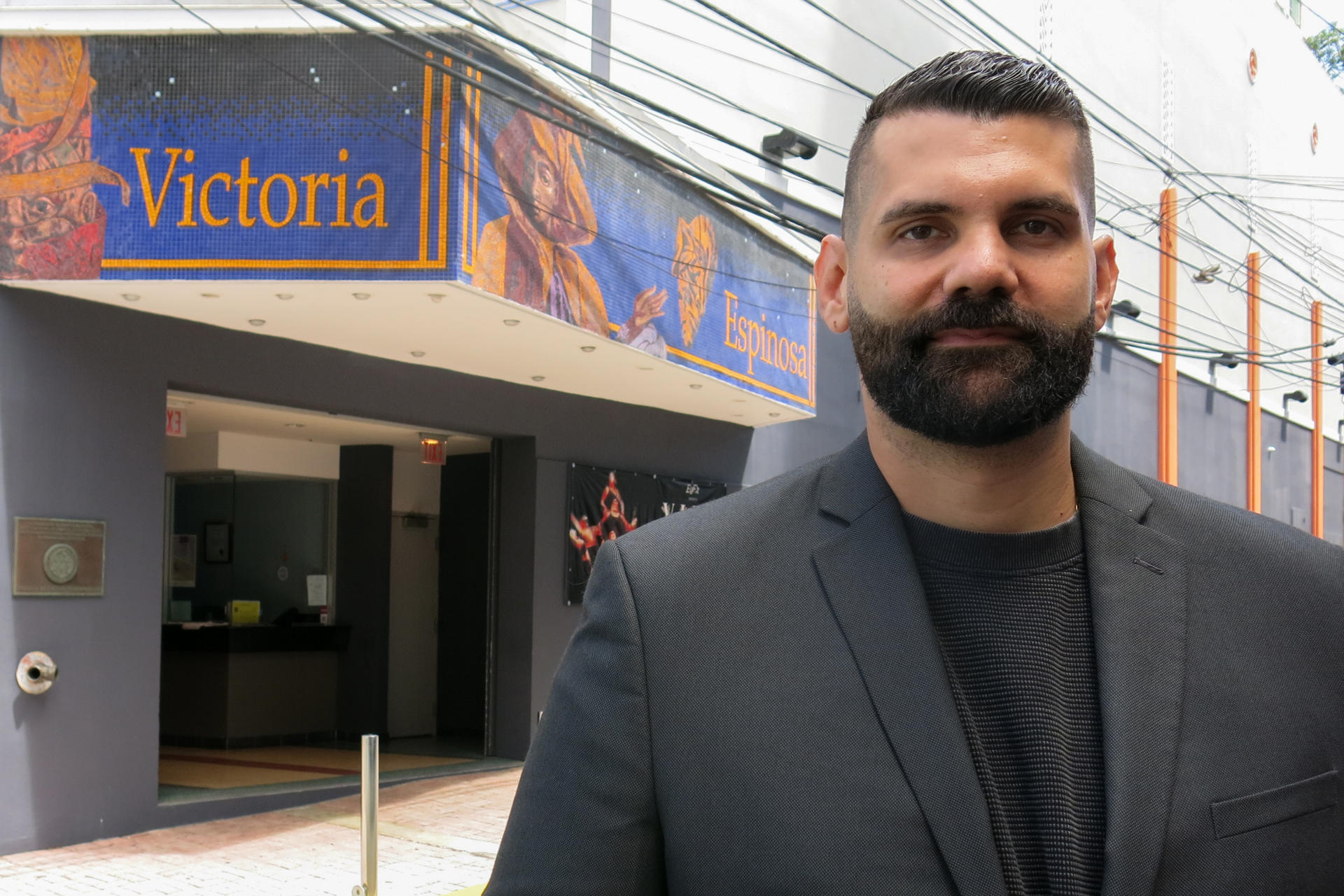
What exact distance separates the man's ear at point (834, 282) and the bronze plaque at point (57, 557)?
308 inches

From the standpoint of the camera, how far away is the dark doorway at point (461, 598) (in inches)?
596

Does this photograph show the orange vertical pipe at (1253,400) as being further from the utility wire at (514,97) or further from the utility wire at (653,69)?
the utility wire at (514,97)

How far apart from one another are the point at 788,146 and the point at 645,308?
202 inches

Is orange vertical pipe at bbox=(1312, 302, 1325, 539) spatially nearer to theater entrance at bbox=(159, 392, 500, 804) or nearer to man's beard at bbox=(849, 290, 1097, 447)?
theater entrance at bbox=(159, 392, 500, 804)

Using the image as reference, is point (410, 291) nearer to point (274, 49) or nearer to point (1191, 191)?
point (274, 49)

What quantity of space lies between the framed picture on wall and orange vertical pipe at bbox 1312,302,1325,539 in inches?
1152

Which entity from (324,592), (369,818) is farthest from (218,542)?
(369,818)

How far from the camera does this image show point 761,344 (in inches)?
535

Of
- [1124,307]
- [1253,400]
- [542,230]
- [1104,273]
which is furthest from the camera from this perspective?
[1253,400]

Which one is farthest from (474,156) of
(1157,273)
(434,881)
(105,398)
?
(1157,273)

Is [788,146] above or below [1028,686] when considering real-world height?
above

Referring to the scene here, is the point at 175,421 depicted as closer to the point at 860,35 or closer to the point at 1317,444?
the point at 860,35

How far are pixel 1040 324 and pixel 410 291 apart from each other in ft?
24.3

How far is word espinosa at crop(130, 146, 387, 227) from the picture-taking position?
865cm
